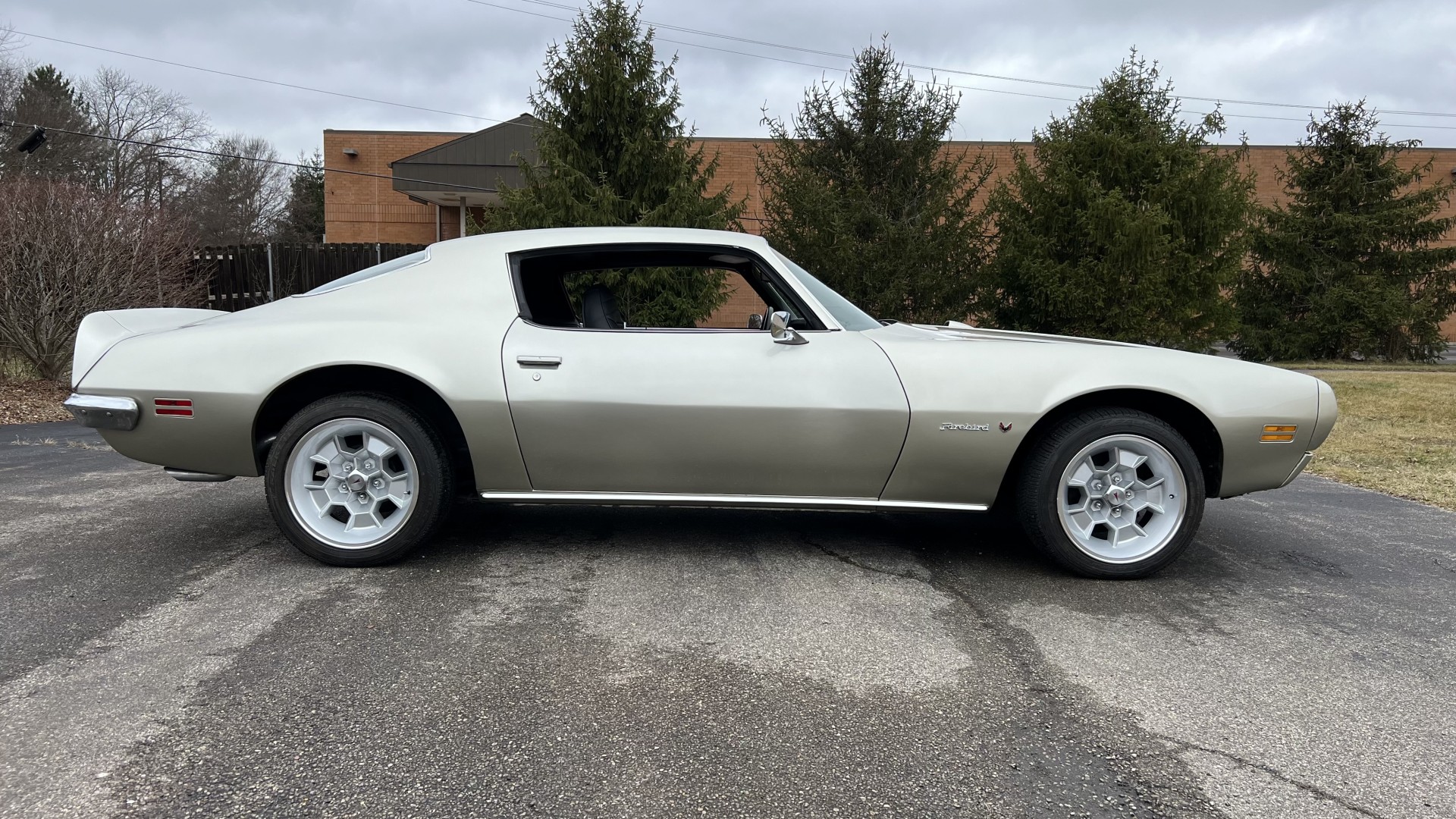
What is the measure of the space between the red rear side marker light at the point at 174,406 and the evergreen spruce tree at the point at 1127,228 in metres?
11.8

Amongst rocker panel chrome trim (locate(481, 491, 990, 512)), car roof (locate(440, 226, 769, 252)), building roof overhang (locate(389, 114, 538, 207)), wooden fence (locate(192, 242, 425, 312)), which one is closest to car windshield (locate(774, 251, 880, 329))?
car roof (locate(440, 226, 769, 252))

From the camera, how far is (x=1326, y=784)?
2.02 meters

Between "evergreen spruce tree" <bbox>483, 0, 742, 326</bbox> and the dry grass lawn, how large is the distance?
7115mm

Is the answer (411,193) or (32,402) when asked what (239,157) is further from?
(32,402)

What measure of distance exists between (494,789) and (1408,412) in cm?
1122

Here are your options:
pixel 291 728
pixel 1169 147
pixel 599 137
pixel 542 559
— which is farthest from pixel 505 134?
pixel 291 728

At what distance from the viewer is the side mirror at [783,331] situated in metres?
3.52

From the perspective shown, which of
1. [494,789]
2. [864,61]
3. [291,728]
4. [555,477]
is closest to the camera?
[494,789]

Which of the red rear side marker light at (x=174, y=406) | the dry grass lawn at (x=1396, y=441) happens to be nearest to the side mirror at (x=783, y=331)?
the red rear side marker light at (x=174, y=406)

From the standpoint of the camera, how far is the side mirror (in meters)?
3.52

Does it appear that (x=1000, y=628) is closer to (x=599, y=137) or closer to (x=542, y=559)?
(x=542, y=559)

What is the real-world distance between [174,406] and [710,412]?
83.1 inches

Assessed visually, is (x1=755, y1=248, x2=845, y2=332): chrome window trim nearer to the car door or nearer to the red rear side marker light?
the car door

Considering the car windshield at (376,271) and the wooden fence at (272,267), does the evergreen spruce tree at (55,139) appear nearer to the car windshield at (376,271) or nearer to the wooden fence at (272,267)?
the wooden fence at (272,267)
